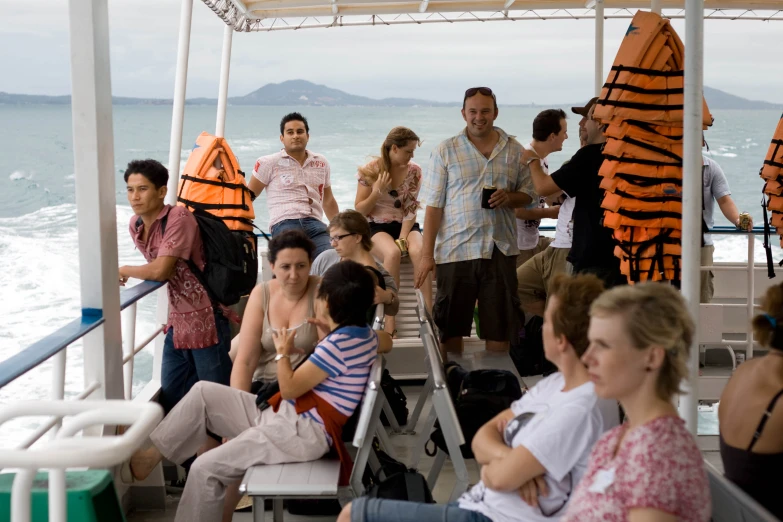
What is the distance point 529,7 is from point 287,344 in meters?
5.16

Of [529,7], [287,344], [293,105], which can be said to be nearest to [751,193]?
[293,105]

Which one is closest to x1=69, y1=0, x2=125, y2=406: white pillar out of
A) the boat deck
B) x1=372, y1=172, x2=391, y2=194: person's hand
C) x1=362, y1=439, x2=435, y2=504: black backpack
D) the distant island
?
the boat deck

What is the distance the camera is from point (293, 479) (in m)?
2.91

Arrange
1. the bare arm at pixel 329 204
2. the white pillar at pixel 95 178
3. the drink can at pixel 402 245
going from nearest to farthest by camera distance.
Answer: the white pillar at pixel 95 178
the drink can at pixel 402 245
the bare arm at pixel 329 204

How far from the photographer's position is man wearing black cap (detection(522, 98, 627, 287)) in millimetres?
4129

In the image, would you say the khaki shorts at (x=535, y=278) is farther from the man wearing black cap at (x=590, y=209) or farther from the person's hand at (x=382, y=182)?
the person's hand at (x=382, y=182)

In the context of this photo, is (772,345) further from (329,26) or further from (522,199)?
(329,26)

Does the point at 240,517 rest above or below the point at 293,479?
below

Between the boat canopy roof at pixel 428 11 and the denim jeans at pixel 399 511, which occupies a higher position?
the boat canopy roof at pixel 428 11

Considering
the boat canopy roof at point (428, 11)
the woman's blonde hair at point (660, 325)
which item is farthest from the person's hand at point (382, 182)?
the woman's blonde hair at point (660, 325)

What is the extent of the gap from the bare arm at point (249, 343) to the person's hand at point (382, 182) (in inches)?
84.4

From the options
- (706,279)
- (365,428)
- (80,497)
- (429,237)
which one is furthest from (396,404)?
(80,497)

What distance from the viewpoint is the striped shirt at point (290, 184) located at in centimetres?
608

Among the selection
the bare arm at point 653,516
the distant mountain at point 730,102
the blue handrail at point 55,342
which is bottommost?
the bare arm at point 653,516
